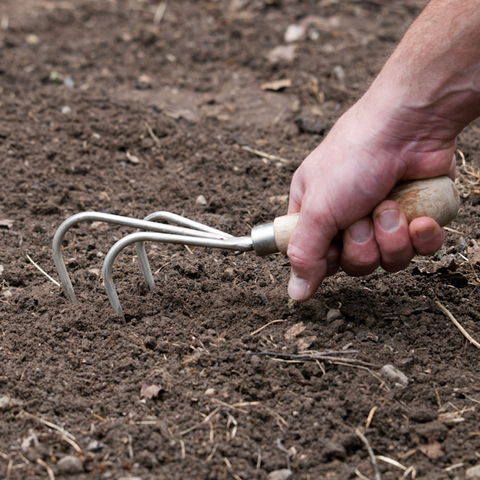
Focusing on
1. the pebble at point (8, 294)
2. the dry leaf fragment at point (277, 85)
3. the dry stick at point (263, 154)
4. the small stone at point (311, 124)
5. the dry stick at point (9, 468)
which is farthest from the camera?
the dry leaf fragment at point (277, 85)

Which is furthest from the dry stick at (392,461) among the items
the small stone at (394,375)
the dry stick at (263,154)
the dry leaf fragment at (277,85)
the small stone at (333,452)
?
the dry leaf fragment at (277,85)

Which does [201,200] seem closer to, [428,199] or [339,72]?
[428,199]

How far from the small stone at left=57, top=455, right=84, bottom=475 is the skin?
94cm

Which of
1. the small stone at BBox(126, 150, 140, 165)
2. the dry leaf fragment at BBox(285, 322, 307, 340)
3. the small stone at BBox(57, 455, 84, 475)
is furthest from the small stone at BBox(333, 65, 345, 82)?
the small stone at BBox(57, 455, 84, 475)

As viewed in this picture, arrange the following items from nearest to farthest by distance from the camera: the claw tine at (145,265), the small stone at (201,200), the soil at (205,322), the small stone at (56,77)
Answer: the soil at (205,322), the claw tine at (145,265), the small stone at (201,200), the small stone at (56,77)

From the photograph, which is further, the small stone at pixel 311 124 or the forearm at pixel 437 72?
the small stone at pixel 311 124

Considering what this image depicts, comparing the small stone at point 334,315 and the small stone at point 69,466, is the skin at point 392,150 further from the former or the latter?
the small stone at point 69,466

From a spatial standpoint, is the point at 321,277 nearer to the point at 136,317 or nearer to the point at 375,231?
the point at 375,231

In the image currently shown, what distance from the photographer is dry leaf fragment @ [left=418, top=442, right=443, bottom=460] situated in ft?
5.02

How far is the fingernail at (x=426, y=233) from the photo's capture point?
5.59 ft

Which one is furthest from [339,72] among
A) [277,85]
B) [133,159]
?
[133,159]

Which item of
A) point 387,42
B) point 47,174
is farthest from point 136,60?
point 387,42

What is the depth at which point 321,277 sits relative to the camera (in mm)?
1877

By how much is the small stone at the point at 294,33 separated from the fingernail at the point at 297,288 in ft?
10.9
